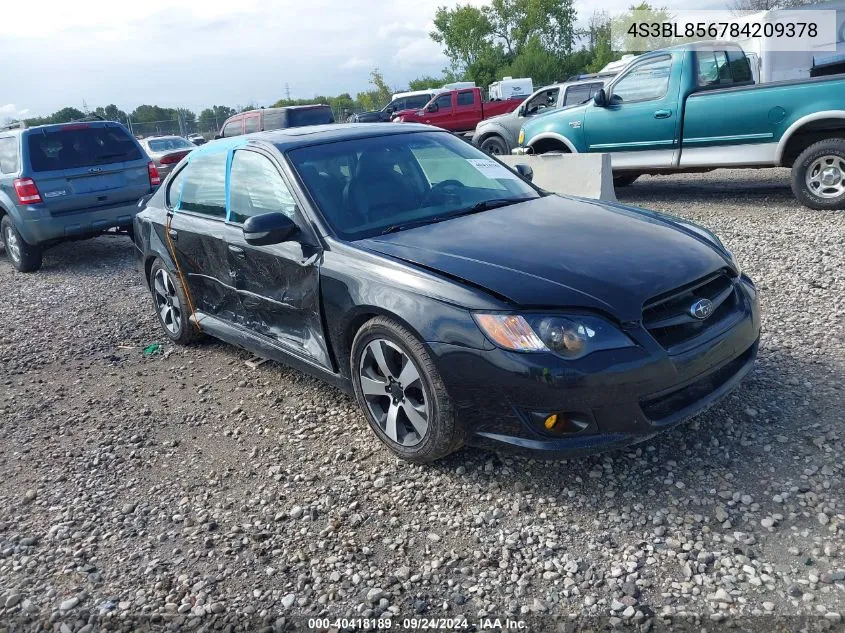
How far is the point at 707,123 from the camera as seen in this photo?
28.2 feet

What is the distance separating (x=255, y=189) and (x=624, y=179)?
26.6ft

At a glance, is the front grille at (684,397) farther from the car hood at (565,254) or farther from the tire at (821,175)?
the tire at (821,175)

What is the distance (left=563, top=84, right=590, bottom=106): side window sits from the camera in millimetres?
14328

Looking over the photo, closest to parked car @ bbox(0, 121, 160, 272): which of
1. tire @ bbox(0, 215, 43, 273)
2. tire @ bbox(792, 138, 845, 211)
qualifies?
tire @ bbox(0, 215, 43, 273)

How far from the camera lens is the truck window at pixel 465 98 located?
2736 cm

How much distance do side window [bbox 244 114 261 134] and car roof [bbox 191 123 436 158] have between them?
Result: 44.6 ft

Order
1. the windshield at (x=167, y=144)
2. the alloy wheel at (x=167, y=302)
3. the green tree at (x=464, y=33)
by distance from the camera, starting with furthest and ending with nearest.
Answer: the green tree at (x=464, y=33) < the windshield at (x=167, y=144) < the alloy wheel at (x=167, y=302)

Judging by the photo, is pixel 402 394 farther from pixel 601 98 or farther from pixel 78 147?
pixel 78 147

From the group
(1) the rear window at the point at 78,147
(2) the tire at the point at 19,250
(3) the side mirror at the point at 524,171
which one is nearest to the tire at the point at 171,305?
(3) the side mirror at the point at 524,171

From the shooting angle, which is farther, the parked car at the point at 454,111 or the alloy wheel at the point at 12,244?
the parked car at the point at 454,111

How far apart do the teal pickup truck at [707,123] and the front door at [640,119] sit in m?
0.01

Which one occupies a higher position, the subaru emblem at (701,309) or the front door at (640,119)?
the front door at (640,119)

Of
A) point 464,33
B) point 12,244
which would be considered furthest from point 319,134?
point 464,33

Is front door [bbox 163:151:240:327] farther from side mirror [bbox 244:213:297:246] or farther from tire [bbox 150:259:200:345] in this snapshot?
side mirror [bbox 244:213:297:246]
